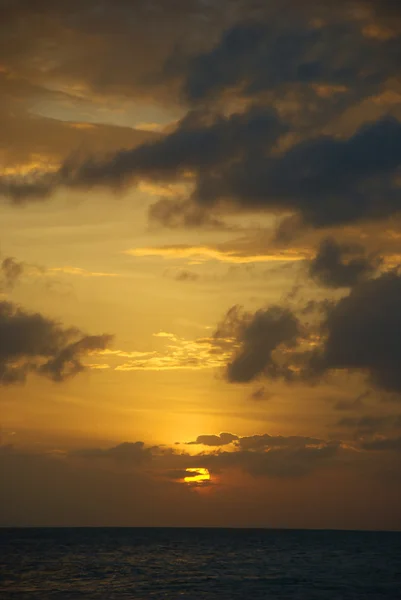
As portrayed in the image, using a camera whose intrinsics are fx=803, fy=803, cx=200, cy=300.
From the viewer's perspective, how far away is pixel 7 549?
524 feet

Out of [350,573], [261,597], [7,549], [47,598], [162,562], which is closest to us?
[47,598]

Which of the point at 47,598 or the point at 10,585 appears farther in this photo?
the point at 10,585

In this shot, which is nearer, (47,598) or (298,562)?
(47,598)

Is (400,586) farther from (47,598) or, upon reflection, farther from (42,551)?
(42,551)

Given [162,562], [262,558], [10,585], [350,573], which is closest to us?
[10,585]

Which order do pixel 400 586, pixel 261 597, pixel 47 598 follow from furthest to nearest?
pixel 400 586 < pixel 261 597 < pixel 47 598

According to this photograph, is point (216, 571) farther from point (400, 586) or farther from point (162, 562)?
point (400, 586)

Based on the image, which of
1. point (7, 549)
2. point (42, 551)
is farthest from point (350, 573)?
point (7, 549)

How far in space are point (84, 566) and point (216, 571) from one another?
19807mm

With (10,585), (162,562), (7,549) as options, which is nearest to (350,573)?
(162,562)

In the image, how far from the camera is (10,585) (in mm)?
86562

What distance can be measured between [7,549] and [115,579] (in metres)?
69.9

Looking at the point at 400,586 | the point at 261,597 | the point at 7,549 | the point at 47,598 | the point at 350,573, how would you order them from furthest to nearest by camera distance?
1. the point at 7,549
2. the point at 350,573
3. the point at 400,586
4. the point at 261,597
5. the point at 47,598

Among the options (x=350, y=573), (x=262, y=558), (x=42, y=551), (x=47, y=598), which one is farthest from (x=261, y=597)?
(x=42, y=551)
